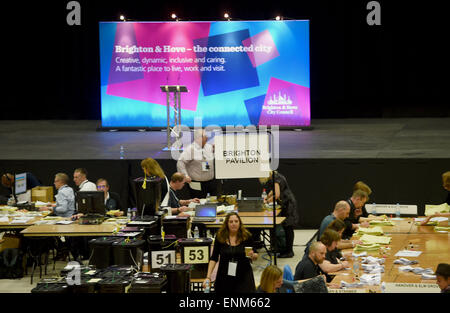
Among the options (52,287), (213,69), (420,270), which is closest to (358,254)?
(420,270)

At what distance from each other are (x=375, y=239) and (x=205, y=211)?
2310 mm

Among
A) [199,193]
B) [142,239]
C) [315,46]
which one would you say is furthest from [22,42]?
[142,239]

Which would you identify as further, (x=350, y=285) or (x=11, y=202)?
(x=11, y=202)

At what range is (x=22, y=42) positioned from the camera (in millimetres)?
19109

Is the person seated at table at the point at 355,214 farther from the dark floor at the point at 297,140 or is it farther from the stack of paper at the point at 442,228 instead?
the dark floor at the point at 297,140

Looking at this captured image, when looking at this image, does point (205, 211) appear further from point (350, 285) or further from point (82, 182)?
point (350, 285)

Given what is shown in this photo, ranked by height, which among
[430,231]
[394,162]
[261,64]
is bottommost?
[430,231]

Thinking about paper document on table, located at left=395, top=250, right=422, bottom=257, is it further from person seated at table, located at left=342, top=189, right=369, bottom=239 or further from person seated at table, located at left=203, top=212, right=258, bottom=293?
person seated at table, located at left=203, top=212, right=258, bottom=293

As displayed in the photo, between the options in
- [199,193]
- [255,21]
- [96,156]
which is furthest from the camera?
[255,21]

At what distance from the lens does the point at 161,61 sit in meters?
16.9

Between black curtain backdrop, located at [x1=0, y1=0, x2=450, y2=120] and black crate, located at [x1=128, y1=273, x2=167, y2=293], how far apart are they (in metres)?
12.7

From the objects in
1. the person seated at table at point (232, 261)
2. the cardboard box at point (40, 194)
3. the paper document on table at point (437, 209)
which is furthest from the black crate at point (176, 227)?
the cardboard box at point (40, 194)
